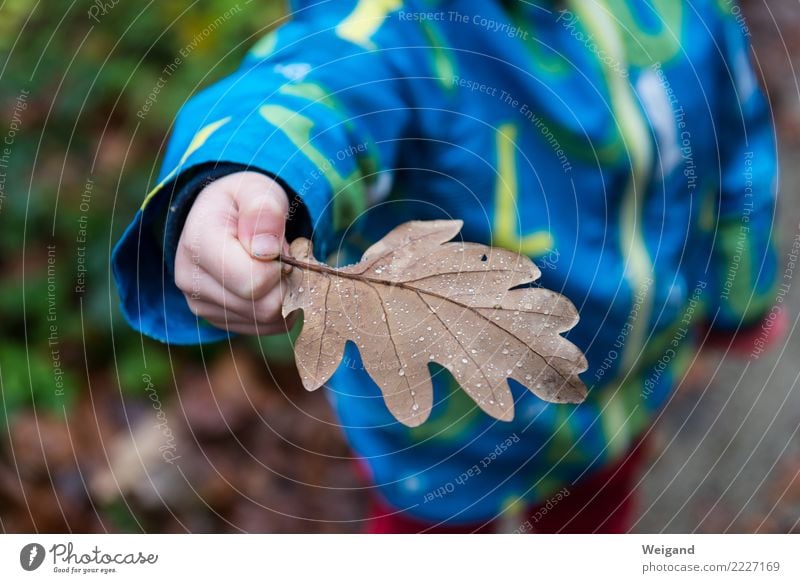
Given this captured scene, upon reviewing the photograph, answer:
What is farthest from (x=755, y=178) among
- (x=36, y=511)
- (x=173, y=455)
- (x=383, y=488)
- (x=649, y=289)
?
(x=36, y=511)

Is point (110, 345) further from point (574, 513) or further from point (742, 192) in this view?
point (742, 192)

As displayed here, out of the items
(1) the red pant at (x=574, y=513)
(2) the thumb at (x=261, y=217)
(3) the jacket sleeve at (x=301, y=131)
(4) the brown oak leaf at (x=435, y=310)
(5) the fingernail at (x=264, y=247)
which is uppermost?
(3) the jacket sleeve at (x=301, y=131)

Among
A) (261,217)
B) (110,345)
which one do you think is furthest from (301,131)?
(110,345)

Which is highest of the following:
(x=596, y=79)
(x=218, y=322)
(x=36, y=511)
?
(x=596, y=79)

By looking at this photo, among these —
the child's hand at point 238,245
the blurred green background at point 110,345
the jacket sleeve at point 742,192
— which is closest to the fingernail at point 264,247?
the child's hand at point 238,245

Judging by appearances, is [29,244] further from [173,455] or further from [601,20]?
[601,20]

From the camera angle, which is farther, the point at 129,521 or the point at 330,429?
the point at 330,429

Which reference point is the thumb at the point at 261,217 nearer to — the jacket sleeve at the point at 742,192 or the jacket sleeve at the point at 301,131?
the jacket sleeve at the point at 301,131
